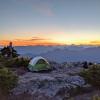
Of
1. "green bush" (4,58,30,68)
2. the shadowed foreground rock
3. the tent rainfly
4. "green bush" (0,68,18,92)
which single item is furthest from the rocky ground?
"green bush" (4,58,30,68)

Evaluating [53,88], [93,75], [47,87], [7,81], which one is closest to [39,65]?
[93,75]

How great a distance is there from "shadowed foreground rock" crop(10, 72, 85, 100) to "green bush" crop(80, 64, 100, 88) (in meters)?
0.48

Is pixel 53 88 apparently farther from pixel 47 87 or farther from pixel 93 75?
pixel 93 75

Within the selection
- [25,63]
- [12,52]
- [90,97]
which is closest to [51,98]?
[90,97]

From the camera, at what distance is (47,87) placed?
24.6 metres

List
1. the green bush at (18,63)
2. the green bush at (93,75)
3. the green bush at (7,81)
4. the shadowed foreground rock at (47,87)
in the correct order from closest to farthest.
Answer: the shadowed foreground rock at (47,87)
the green bush at (7,81)
the green bush at (93,75)
the green bush at (18,63)

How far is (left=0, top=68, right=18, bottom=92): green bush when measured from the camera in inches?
923

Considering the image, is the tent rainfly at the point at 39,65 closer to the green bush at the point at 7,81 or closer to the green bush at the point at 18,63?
the green bush at the point at 18,63

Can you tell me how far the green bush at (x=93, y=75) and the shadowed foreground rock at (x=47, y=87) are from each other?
18.8 inches

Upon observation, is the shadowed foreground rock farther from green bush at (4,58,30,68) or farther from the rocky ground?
green bush at (4,58,30,68)

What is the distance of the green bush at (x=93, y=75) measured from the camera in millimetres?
26312

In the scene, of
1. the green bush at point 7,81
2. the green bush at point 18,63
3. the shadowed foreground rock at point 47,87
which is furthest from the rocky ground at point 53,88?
the green bush at point 18,63

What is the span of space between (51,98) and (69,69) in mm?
8697

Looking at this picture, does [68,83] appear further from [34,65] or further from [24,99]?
[34,65]
